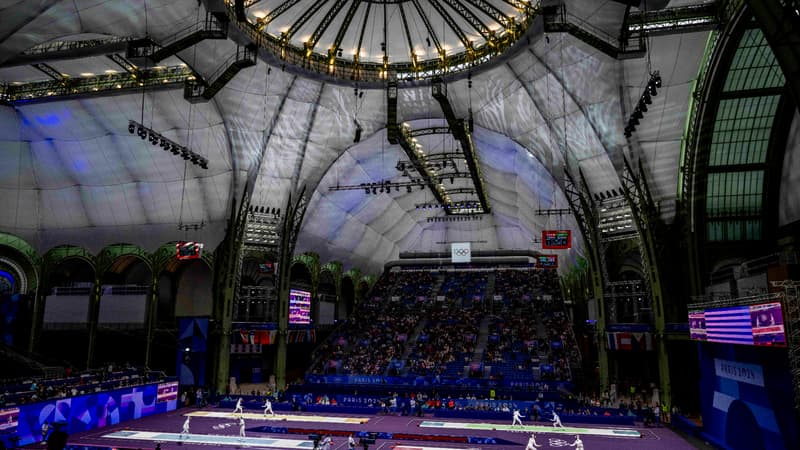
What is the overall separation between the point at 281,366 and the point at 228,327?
4902 millimetres

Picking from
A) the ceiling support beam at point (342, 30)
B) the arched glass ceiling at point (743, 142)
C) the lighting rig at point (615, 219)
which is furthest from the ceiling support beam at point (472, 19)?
the lighting rig at point (615, 219)

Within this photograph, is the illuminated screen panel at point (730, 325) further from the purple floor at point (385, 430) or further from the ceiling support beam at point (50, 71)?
the ceiling support beam at point (50, 71)

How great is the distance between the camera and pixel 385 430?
26859 millimetres

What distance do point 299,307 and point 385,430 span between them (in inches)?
700

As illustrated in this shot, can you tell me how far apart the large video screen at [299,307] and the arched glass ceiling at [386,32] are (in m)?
17.8

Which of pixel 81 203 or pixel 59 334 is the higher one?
pixel 81 203

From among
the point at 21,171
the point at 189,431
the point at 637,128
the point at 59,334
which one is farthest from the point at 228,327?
the point at 637,128

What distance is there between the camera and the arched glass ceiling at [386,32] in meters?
27.3

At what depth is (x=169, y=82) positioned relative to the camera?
30.0 metres

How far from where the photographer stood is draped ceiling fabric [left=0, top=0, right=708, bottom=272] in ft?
87.0

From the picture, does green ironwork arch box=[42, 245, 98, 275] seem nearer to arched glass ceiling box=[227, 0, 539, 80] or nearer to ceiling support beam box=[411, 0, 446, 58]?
arched glass ceiling box=[227, 0, 539, 80]

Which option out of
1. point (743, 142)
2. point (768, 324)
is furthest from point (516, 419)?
point (743, 142)

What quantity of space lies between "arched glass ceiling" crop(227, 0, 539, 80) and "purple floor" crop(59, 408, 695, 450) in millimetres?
19552

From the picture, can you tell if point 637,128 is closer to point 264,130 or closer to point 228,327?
point 264,130
